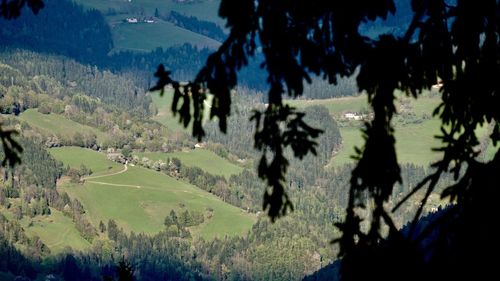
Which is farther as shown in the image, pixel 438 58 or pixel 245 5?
pixel 438 58

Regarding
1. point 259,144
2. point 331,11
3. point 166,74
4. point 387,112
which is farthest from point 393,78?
point 166,74

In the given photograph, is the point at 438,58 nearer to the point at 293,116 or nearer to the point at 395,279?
the point at 293,116

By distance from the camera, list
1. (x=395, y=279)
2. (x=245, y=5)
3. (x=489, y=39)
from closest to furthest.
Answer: (x=245, y=5) → (x=395, y=279) → (x=489, y=39)

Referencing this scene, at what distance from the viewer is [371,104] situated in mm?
12945

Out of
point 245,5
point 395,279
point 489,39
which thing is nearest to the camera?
point 245,5

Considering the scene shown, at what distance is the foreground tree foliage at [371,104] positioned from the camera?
1251cm

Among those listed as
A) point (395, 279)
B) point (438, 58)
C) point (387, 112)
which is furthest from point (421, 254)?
point (438, 58)

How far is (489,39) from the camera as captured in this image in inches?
554

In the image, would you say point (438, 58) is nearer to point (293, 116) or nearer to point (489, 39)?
point (489, 39)

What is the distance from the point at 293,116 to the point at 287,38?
3.93ft

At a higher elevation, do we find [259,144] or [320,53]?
[320,53]

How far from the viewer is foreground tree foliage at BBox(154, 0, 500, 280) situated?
41.0 feet

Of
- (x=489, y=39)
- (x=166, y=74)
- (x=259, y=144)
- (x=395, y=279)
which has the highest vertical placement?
(x=489, y=39)

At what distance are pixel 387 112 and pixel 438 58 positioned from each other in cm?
200
